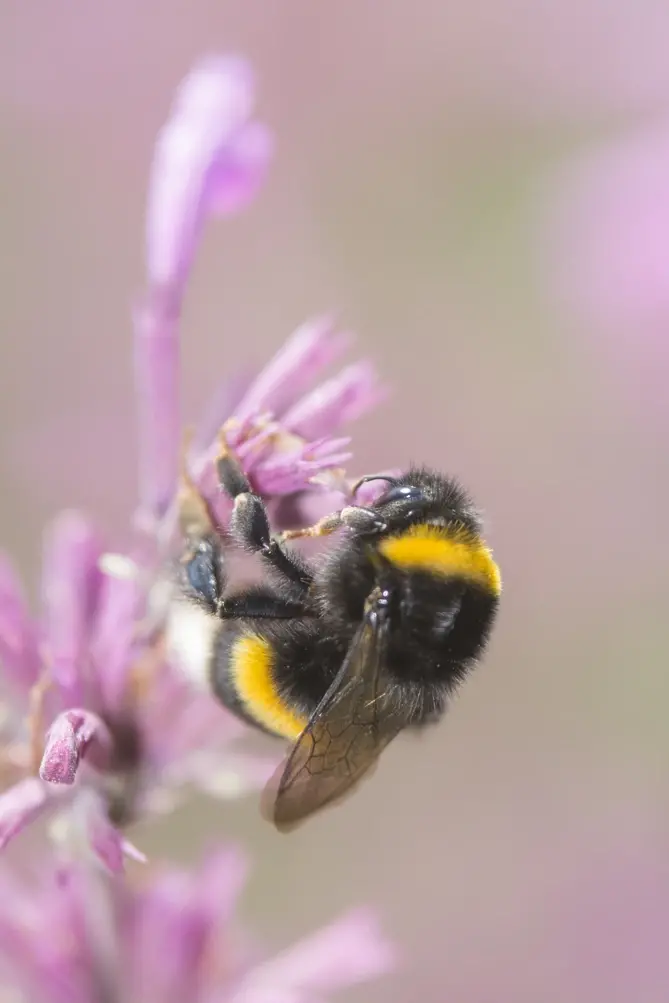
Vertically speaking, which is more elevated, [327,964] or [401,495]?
[401,495]

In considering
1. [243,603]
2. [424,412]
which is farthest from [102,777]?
[424,412]

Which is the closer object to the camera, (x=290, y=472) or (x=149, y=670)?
(x=290, y=472)

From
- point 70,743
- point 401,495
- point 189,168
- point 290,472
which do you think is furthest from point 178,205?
point 70,743

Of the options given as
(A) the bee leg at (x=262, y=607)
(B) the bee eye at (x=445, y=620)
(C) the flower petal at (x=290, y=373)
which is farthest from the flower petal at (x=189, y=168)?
(B) the bee eye at (x=445, y=620)

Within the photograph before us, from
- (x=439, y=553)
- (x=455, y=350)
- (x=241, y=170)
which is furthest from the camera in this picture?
(x=455, y=350)

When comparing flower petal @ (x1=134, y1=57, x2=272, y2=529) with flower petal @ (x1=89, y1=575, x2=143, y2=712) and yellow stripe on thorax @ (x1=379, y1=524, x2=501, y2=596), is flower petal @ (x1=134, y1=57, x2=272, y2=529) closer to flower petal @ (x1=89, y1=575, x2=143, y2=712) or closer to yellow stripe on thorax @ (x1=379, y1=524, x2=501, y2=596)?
flower petal @ (x1=89, y1=575, x2=143, y2=712)

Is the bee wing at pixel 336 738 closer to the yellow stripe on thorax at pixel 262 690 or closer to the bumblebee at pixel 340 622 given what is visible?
the bumblebee at pixel 340 622

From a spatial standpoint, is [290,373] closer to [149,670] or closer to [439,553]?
[439,553]
